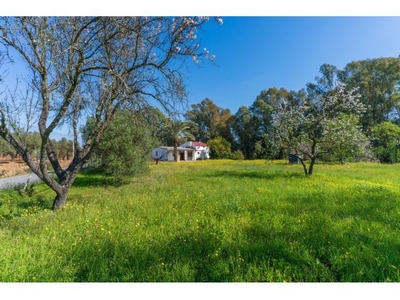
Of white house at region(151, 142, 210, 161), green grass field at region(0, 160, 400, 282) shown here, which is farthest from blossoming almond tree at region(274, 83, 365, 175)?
white house at region(151, 142, 210, 161)

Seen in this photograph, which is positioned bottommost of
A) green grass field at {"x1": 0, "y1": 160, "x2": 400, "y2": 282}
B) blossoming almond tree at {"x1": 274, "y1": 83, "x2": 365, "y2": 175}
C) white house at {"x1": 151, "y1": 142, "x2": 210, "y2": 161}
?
green grass field at {"x1": 0, "y1": 160, "x2": 400, "y2": 282}

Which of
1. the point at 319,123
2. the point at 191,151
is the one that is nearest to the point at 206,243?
the point at 319,123

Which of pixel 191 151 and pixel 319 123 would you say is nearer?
pixel 319 123

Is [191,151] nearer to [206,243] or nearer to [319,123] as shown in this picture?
[319,123]

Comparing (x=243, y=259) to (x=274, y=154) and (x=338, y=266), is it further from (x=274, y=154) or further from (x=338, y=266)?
(x=274, y=154)

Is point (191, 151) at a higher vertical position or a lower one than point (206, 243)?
higher

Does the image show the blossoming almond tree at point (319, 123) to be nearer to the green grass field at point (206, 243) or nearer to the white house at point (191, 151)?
the green grass field at point (206, 243)

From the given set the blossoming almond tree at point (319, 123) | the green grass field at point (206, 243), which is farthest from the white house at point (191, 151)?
the green grass field at point (206, 243)

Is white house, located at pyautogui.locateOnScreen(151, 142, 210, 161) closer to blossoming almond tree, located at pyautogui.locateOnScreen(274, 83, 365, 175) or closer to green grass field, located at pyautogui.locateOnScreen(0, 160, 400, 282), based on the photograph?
blossoming almond tree, located at pyautogui.locateOnScreen(274, 83, 365, 175)

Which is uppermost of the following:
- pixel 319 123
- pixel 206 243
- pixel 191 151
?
pixel 319 123

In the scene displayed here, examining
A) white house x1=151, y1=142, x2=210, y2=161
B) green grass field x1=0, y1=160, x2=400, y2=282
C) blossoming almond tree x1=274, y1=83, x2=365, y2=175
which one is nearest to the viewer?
green grass field x1=0, y1=160, x2=400, y2=282
